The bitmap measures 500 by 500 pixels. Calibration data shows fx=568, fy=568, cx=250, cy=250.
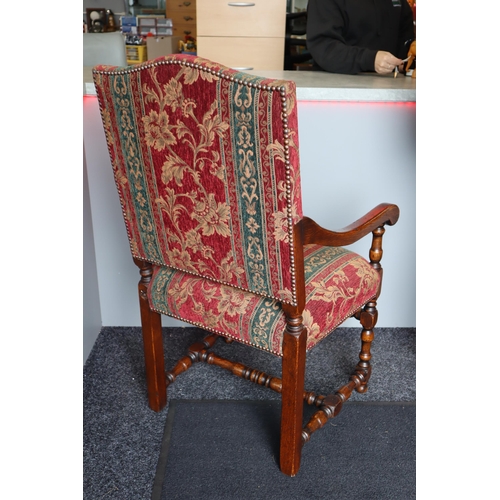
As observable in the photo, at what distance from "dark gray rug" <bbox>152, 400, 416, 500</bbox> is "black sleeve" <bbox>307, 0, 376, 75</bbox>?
1341mm

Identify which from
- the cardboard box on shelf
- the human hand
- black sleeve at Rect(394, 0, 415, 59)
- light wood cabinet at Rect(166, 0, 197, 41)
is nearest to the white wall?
the human hand

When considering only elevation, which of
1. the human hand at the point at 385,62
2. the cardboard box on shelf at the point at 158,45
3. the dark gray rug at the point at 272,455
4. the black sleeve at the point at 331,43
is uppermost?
the cardboard box on shelf at the point at 158,45

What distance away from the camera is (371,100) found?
74.1 inches

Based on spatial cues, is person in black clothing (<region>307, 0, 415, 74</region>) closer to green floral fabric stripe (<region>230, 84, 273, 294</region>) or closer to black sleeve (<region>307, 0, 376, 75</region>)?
black sleeve (<region>307, 0, 376, 75</region>)

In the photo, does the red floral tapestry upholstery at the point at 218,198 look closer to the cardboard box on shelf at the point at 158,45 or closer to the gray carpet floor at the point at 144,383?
the gray carpet floor at the point at 144,383

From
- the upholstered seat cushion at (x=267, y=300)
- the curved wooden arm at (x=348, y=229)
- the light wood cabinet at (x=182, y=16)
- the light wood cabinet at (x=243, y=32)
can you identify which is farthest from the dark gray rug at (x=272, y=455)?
the light wood cabinet at (x=182, y=16)

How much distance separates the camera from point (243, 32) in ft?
11.2

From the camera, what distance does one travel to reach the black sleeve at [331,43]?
7.57 ft

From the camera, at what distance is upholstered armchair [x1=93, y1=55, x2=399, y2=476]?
1.15 m

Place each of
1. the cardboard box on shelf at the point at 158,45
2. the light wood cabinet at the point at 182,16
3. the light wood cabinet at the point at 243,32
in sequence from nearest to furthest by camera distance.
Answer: the light wood cabinet at the point at 243,32 → the cardboard box on shelf at the point at 158,45 → the light wood cabinet at the point at 182,16

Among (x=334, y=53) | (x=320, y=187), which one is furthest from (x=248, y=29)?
(x=320, y=187)

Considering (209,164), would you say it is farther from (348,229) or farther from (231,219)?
(348,229)

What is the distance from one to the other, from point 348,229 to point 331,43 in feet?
4.29
